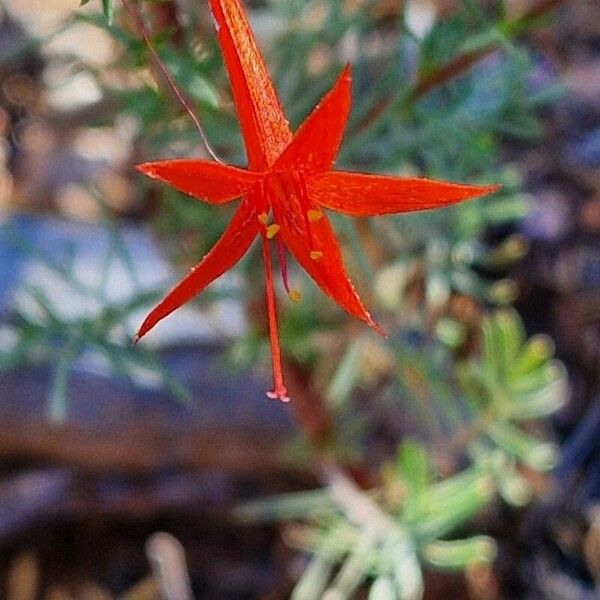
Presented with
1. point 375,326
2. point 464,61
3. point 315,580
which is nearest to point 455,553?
point 315,580

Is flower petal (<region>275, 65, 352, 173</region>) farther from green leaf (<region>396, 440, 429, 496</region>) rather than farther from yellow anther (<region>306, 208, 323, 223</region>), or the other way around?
green leaf (<region>396, 440, 429, 496</region>)

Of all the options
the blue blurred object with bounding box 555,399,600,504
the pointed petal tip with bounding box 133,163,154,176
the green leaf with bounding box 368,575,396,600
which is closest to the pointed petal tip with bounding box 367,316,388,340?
the pointed petal tip with bounding box 133,163,154,176

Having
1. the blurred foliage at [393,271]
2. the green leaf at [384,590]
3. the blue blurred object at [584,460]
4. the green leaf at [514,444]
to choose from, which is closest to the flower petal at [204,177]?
the blurred foliage at [393,271]

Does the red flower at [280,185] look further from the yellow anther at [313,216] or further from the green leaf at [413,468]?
the green leaf at [413,468]

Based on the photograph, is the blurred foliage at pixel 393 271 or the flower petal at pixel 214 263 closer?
the flower petal at pixel 214 263

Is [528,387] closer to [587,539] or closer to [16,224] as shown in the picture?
[587,539]

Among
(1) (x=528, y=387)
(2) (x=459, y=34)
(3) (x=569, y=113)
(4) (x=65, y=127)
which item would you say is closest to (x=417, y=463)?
(1) (x=528, y=387)

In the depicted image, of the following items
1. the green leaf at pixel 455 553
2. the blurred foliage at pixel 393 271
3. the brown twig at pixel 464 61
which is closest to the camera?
the brown twig at pixel 464 61

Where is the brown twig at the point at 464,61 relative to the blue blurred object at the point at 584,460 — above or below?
above
